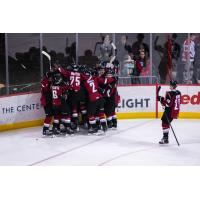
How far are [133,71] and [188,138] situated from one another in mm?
2170

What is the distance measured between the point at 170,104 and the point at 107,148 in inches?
38.3

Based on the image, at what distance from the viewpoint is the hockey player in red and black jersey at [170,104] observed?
610 cm

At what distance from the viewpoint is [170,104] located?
6.12 meters

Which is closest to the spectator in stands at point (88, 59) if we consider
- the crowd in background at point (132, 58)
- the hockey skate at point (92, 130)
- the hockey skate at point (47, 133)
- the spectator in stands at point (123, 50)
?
the crowd in background at point (132, 58)

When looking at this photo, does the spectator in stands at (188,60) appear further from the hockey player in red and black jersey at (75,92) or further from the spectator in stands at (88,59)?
the hockey player in red and black jersey at (75,92)

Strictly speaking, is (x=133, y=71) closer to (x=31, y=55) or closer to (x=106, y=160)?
(x=31, y=55)

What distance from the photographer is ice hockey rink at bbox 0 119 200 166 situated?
17.7 ft

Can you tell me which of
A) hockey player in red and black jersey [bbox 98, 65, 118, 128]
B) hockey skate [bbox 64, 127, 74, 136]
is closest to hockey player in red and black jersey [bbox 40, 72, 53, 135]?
hockey skate [bbox 64, 127, 74, 136]

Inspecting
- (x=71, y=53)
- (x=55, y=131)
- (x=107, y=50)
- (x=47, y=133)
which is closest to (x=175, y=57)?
(x=107, y=50)

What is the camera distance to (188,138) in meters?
6.46

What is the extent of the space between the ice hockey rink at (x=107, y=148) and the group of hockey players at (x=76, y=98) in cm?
20

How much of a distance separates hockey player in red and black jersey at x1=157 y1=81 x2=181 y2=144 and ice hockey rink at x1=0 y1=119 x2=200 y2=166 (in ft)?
0.60

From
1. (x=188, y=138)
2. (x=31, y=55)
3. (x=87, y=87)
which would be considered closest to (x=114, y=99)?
(x=87, y=87)

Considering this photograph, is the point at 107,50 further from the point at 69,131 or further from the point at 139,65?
the point at 69,131
